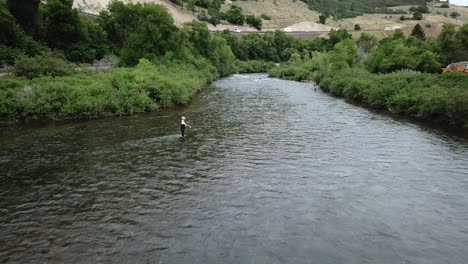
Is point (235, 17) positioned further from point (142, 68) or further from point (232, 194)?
point (232, 194)

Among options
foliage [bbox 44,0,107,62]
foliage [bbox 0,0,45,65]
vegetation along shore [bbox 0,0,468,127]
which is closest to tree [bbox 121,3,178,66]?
vegetation along shore [bbox 0,0,468,127]

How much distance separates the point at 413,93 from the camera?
1657 inches

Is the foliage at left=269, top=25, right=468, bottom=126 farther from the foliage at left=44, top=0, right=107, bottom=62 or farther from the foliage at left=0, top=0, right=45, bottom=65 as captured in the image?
the foliage at left=0, top=0, right=45, bottom=65

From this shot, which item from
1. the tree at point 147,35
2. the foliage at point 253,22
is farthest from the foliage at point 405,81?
the foliage at point 253,22

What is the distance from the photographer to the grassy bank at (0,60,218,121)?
117 ft

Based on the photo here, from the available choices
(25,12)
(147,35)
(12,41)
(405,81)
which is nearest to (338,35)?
(147,35)

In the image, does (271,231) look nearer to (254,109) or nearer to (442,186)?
(442,186)

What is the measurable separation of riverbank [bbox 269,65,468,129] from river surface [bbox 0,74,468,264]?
3177mm

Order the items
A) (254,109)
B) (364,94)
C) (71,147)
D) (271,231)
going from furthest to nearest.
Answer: (364,94) < (254,109) < (71,147) < (271,231)

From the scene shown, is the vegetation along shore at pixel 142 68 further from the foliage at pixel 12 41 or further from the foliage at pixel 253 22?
the foliage at pixel 253 22

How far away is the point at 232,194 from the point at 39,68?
101ft

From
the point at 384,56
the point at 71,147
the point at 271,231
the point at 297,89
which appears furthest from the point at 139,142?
the point at 384,56

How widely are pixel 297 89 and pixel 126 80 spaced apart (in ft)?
98.8

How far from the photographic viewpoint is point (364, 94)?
162 ft
